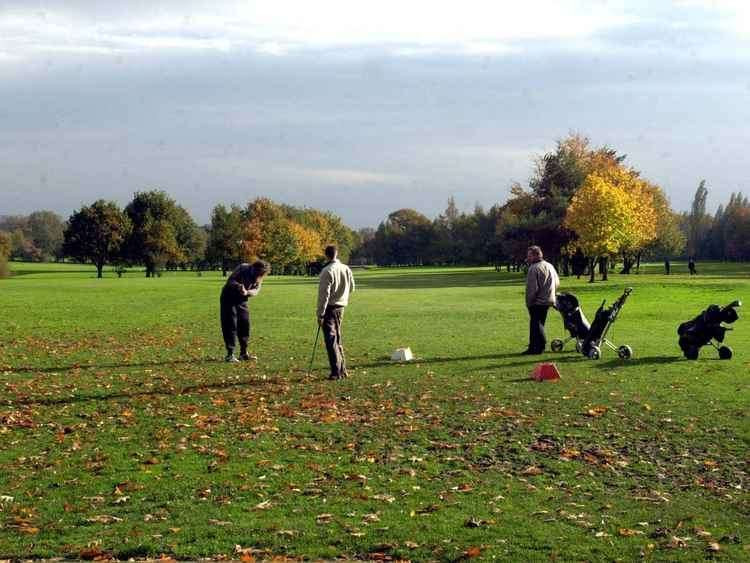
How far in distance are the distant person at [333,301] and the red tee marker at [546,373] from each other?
3.41 metres

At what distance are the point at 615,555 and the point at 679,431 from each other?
4.79m

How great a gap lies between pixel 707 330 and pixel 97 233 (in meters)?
97.3

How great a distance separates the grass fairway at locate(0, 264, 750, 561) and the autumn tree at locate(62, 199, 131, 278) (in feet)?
294

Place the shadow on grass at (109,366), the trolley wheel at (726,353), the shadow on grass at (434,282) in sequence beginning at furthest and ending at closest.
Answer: the shadow on grass at (434,282)
the trolley wheel at (726,353)
the shadow on grass at (109,366)

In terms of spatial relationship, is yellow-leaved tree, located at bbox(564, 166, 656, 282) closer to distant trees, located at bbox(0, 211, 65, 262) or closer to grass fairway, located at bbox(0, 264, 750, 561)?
grass fairway, located at bbox(0, 264, 750, 561)

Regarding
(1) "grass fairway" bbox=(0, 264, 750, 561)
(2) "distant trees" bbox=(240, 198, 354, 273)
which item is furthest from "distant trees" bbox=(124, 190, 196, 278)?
(1) "grass fairway" bbox=(0, 264, 750, 561)

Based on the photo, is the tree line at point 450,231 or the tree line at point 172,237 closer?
the tree line at point 450,231

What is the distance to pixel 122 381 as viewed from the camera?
1505 cm

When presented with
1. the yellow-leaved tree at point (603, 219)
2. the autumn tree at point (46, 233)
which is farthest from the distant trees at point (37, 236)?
the yellow-leaved tree at point (603, 219)

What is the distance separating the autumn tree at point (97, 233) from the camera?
344ft

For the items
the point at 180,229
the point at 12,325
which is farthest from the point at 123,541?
the point at 180,229

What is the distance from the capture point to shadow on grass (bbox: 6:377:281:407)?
12781 millimetres

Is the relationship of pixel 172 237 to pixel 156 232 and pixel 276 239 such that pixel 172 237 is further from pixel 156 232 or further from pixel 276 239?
pixel 276 239

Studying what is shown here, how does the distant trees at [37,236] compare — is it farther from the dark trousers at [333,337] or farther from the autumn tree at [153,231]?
the dark trousers at [333,337]
